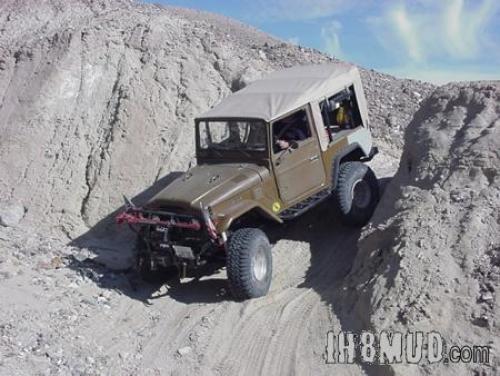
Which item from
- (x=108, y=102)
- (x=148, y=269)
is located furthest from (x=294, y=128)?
(x=108, y=102)

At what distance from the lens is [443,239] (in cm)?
669

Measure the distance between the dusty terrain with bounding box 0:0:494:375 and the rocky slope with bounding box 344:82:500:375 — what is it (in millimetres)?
17

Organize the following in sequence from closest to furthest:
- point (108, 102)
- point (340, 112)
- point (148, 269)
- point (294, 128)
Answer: point (148, 269), point (294, 128), point (340, 112), point (108, 102)

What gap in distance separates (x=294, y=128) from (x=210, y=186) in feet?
5.05

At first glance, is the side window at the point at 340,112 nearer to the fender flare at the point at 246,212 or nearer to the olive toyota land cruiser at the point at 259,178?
the olive toyota land cruiser at the point at 259,178

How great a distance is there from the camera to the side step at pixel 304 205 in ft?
28.7

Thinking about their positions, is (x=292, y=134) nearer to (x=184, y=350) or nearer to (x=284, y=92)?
(x=284, y=92)

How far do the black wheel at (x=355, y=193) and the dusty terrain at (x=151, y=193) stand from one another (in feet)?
0.97

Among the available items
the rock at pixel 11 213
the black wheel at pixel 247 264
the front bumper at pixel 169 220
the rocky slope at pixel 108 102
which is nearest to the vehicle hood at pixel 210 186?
the front bumper at pixel 169 220

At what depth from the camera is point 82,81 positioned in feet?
40.9

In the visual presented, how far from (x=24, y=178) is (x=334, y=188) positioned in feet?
17.0

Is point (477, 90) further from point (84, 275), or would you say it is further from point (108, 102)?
point (108, 102)

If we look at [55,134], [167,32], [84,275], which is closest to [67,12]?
[167,32]
